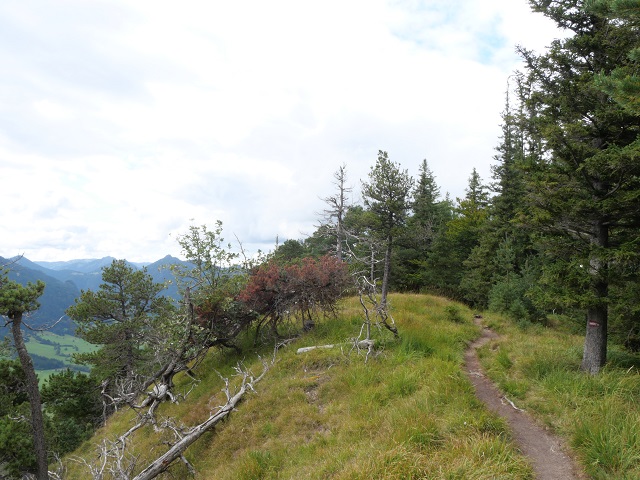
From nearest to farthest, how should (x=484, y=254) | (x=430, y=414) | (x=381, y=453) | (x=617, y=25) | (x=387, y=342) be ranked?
(x=381, y=453) < (x=430, y=414) < (x=617, y=25) < (x=387, y=342) < (x=484, y=254)

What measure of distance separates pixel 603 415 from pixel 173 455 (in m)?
9.75

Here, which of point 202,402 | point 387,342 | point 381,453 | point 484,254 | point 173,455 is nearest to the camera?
point 381,453

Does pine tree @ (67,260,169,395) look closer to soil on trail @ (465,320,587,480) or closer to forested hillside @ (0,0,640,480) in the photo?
forested hillside @ (0,0,640,480)

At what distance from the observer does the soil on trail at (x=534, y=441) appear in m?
4.86

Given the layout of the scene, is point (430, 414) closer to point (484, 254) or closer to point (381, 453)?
point (381, 453)

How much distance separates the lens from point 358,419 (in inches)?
289

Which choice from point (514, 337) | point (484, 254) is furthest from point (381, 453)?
point (484, 254)

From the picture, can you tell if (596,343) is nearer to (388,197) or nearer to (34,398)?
(388,197)

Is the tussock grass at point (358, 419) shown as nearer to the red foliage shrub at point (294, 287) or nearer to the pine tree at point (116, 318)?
the red foliage shrub at point (294, 287)

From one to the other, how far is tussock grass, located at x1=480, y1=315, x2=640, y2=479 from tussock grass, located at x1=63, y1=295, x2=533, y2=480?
105 centimetres

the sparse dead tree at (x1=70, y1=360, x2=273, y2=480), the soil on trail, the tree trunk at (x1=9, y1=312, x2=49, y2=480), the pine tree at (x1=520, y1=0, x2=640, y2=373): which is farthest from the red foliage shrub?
the tree trunk at (x1=9, y1=312, x2=49, y2=480)

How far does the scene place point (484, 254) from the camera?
23.3 metres

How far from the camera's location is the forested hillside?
5.78 metres

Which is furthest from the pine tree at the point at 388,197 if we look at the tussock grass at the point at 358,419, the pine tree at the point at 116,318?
the pine tree at the point at 116,318
